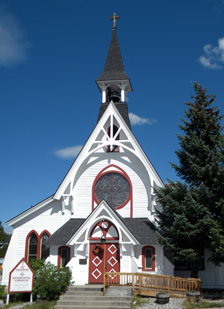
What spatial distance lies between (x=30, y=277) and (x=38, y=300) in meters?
1.21

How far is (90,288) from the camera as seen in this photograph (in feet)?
51.9

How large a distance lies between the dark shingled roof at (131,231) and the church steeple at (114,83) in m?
7.40

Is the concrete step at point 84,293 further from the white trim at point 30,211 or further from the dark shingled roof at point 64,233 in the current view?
the white trim at point 30,211

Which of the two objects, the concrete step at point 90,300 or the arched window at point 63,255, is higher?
the arched window at point 63,255

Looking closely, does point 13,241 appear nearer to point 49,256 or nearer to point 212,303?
point 49,256

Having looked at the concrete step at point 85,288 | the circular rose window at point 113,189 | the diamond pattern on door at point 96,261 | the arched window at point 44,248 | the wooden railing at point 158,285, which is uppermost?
the circular rose window at point 113,189

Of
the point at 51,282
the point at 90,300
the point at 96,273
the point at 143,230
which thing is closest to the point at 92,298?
the point at 90,300

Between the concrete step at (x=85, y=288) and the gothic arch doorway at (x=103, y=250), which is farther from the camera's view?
the gothic arch doorway at (x=103, y=250)

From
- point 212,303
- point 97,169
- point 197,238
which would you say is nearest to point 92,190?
point 97,169

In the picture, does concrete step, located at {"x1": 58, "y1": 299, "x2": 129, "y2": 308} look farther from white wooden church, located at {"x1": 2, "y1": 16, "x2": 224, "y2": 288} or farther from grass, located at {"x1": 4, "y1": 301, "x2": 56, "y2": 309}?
white wooden church, located at {"x1": 2, "y1": 16, "x2": 224, "y2": 288}

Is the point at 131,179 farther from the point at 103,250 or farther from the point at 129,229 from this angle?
the point at 103,250

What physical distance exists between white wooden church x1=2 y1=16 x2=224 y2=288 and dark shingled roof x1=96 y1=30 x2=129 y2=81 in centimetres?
393

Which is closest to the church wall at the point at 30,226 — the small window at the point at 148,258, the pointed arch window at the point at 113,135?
the pointed arch window at the point at 113,135

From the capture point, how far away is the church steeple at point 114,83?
77.6 feet
